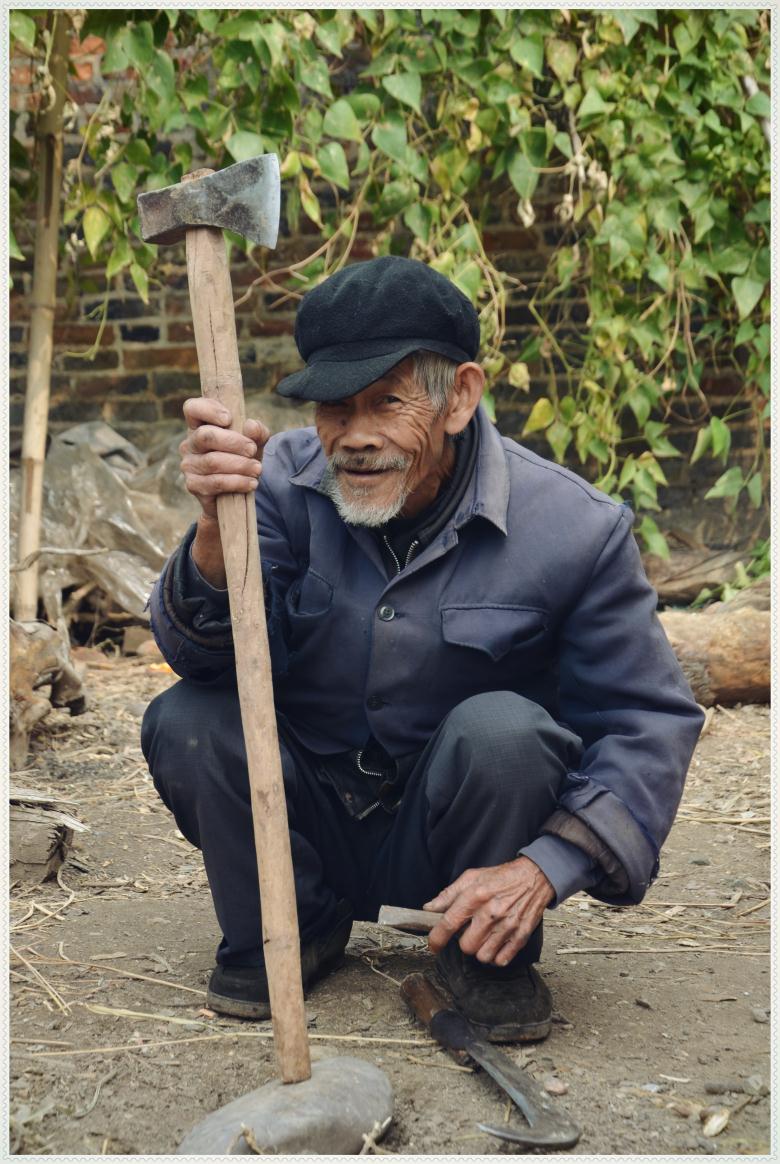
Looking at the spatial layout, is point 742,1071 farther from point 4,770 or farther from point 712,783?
point 712,783

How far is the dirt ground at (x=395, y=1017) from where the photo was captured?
6.60ft

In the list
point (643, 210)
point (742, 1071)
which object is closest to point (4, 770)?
point (742, 1071)

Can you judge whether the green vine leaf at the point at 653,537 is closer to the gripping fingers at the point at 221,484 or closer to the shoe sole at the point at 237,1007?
the shoe sole at the point at 237,1007

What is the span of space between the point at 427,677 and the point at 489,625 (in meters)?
0.17

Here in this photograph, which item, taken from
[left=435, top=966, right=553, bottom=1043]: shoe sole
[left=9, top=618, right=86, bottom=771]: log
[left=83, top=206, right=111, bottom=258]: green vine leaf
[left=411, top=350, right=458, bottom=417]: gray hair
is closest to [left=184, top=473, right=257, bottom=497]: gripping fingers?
[left=411, top=350, right=458, bottom=417]: gray hair

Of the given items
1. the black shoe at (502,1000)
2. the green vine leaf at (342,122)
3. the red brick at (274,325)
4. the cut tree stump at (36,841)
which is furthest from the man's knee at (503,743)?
the red brick at (274,325)

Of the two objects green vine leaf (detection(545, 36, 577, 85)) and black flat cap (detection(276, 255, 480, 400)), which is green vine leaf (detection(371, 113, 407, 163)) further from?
black flat cap (detection(276, 255, 480, 400))

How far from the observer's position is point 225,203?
6.83 feet

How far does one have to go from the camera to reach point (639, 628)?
240 centimetres

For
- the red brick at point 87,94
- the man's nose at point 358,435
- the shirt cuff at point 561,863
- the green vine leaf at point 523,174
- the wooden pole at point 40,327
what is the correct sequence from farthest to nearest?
the red brick at point 87,94
the wooden pole at point 40,327
the green vine leaf at point 523,174
the man's nose at point 358,435
the shirt cuff at point 561,863

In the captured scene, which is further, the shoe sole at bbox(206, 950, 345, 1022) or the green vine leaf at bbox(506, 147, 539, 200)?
the green vine leaf at bbox(506, 147, 539, 200)

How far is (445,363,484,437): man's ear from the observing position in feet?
8.17

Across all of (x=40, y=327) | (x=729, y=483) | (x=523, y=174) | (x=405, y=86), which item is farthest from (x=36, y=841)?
(x=729, y=483)

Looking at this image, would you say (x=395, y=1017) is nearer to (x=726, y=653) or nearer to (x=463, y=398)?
(x=463, y=398)
